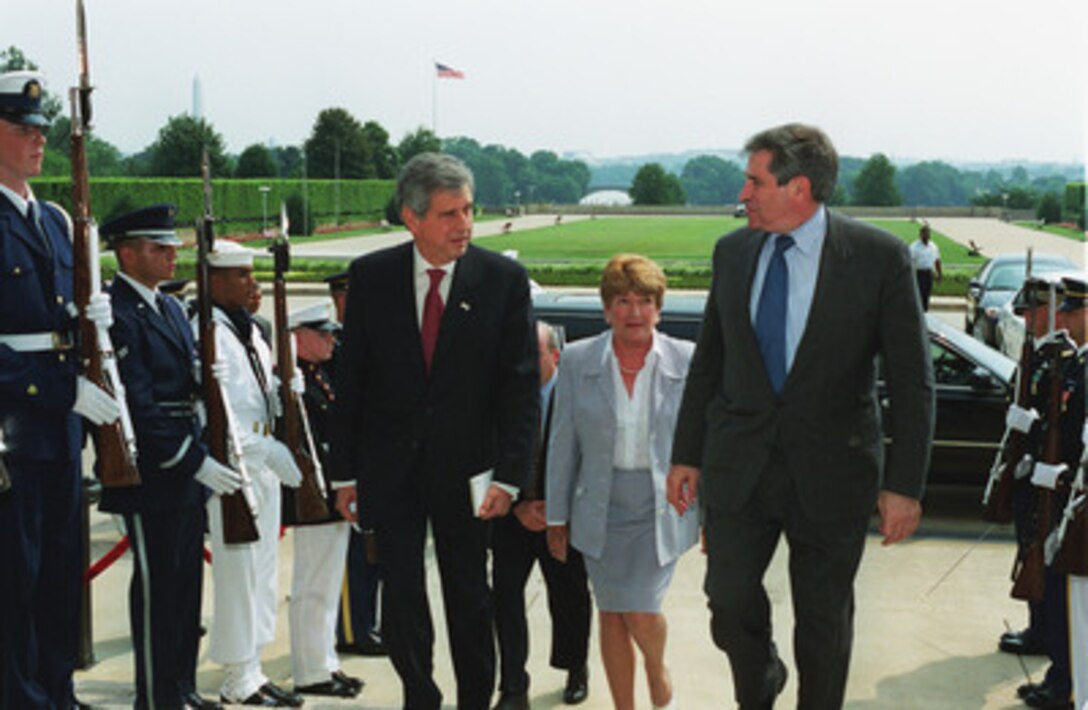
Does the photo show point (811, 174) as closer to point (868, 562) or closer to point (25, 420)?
point (25, 420)

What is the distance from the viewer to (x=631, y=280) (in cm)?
533

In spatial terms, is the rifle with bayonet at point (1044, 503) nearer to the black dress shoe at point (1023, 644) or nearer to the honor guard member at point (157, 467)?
the black dress shoe at point (1023, 644)

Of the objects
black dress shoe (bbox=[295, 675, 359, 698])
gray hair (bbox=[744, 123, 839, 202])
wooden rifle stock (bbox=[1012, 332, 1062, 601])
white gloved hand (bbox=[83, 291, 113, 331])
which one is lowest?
black dress shoe (bbox=[295, 675, 359, 698])

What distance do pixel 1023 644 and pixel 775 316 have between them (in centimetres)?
319

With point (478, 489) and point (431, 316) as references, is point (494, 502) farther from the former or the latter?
point (431, 316)

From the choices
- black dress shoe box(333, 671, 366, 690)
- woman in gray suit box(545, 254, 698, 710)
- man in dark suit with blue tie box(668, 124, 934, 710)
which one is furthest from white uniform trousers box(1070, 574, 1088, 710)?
black dress shoe box(333, 671, 366, 690)

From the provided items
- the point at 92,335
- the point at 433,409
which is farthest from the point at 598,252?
the point at 433,409

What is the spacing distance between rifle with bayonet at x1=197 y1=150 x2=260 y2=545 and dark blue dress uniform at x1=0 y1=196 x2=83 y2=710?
1.71ft

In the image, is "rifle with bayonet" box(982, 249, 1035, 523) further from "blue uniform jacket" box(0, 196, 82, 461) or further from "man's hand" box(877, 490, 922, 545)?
"blue uniform jacket" box(0, 196, 82, 461)

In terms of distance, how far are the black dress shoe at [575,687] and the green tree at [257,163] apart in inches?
3227

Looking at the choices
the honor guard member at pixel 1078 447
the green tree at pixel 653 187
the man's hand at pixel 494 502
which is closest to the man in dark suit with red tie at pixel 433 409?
the man's hand at pixel 494 502

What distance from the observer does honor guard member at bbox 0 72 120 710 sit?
5.19 metres

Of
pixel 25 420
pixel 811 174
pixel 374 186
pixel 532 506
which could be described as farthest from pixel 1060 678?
pixel 374 186

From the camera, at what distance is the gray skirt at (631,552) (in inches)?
214
